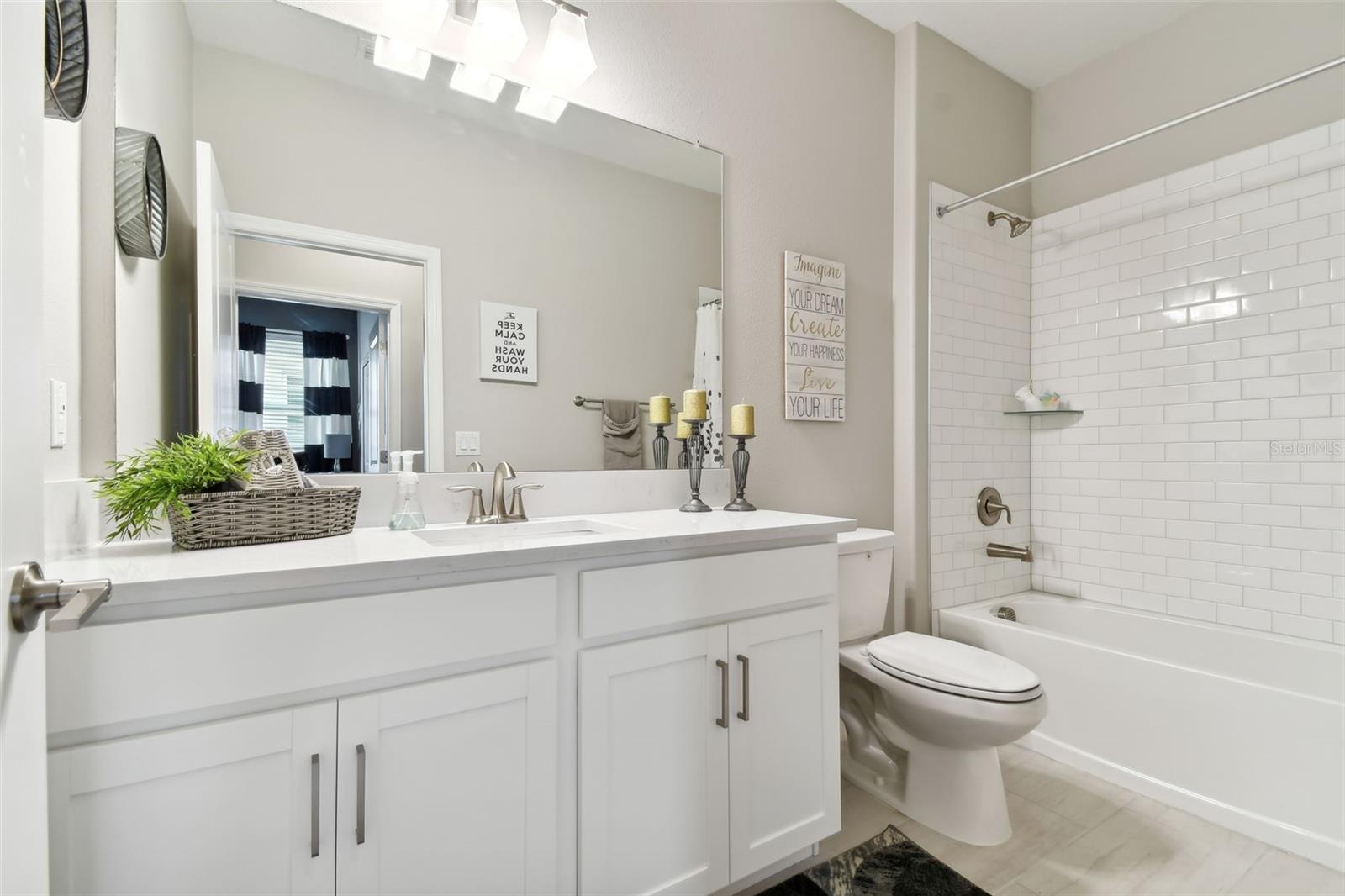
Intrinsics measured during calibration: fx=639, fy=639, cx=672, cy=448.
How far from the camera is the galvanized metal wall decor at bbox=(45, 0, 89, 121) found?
85 cm

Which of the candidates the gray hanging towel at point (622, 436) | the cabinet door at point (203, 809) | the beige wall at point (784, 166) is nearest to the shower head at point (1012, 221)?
the beige wall at point (784, 166)

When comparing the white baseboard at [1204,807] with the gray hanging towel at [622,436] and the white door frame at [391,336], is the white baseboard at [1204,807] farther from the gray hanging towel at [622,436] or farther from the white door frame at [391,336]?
the white door frame at [391,336]

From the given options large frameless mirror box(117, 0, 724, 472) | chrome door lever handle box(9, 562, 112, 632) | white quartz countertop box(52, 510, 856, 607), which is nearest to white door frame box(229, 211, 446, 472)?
large frameless mirror box(117, 0, 724, 472)

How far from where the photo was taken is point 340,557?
1032 mm

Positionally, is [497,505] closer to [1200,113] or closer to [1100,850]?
[1100,850]

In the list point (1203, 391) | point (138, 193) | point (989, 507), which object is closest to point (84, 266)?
point (138, 193)

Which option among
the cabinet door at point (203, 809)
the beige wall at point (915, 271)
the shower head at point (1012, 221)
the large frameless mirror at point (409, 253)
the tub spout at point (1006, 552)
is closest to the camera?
the cabinet door at point (203, 809)

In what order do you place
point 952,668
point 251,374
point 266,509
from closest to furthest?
point 266,509 → point 251,374 → point 952,668

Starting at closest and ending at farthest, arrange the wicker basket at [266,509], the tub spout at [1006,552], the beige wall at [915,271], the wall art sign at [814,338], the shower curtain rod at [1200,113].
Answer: the wicker basket at [266,509] → the shower curtain rod at [1200,113] → the wall art sign at [814,338] → the beige wall at [915,271] → the tub spout at [1006,552]

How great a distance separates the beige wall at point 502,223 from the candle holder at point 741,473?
27 cm

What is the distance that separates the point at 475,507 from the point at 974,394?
211 cm

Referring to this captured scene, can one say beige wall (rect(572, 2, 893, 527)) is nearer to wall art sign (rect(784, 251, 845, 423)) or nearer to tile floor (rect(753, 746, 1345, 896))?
wall art sign (rect(784, 251, 845, 423))

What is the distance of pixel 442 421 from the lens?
164 centimetres

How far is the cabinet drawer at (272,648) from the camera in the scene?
83 centimetres
